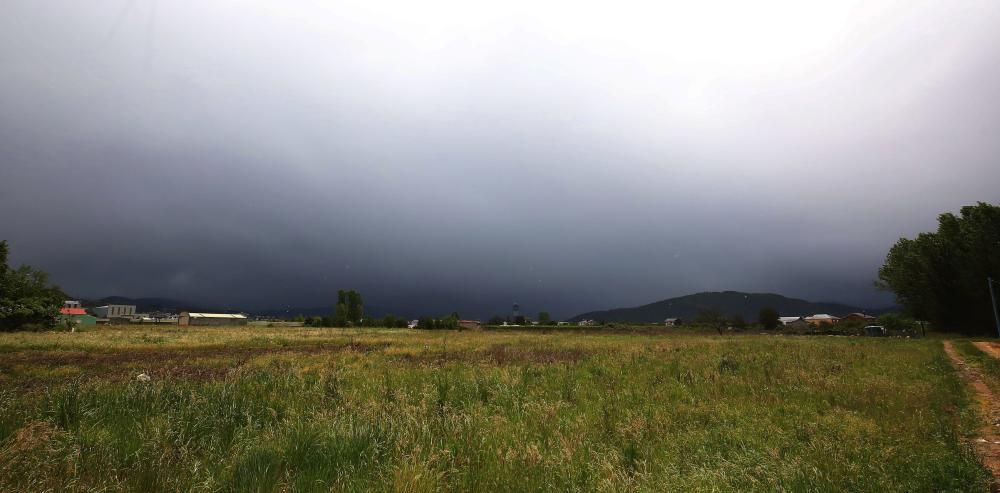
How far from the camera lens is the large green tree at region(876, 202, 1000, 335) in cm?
5250

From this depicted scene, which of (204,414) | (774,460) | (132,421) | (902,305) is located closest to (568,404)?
(774,460)

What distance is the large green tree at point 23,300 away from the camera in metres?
65.1

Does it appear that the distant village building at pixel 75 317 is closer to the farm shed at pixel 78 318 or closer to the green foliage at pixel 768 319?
the farm shed at pixel 78 318

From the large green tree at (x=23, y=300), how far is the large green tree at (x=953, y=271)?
12829 cm

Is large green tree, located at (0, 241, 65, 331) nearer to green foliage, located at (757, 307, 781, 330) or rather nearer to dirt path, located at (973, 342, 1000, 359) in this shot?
dirt path, located at (973, 342, 1000, 359)

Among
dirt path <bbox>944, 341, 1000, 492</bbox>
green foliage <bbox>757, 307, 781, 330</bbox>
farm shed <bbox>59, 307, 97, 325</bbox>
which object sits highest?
farm shed <bbox>59, 307, 97, 325</bbox>

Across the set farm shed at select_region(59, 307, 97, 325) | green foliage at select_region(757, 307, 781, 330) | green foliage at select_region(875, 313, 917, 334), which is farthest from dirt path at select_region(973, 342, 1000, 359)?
farm shed at select_region(59, 307, 97, 325)

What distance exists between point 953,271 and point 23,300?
437ft

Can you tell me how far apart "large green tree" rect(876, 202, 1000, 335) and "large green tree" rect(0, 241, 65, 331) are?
421 ft

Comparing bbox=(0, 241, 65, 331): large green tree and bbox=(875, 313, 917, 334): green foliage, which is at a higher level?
bbox=(0, 241, 65, 331): large green tree

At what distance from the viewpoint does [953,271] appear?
193ft

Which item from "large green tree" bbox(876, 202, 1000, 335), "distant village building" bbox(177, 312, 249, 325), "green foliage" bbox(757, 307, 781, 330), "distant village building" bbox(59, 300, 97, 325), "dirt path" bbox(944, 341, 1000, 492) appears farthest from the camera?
"distant village building" bbox(177, 312, 249, 325)

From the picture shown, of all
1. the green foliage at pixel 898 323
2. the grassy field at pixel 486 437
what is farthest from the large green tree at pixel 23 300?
the green foliage at pixel 898 323

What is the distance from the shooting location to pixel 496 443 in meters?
7.52
